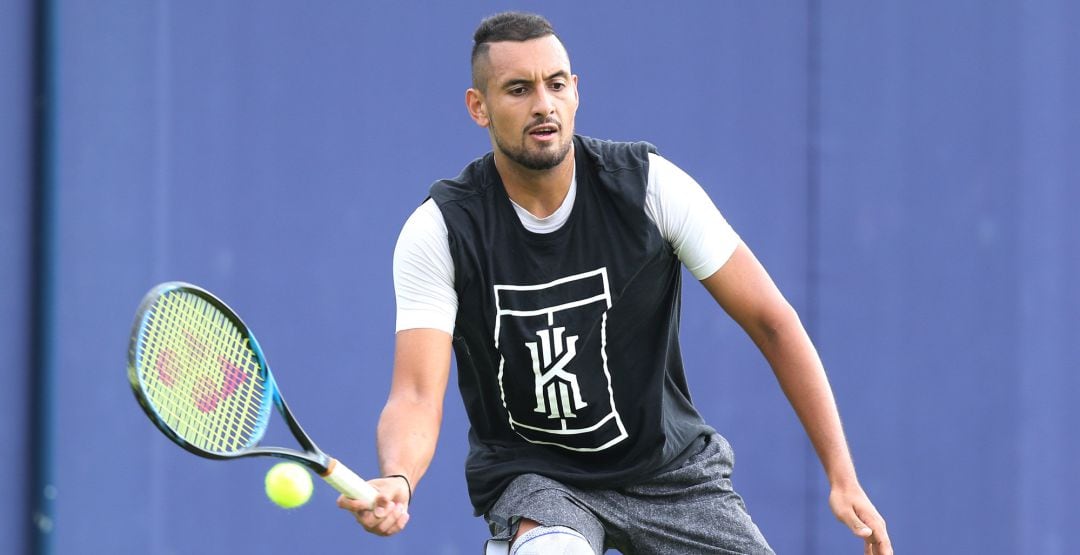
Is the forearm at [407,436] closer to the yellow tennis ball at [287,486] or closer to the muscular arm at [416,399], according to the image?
the muscular arm at [416,399]

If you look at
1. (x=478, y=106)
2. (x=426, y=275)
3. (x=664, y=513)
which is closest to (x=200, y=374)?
(x=426, y=275)

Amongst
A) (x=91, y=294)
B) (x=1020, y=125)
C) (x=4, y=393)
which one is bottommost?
(x=4, y=393)

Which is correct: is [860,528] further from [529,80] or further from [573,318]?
[529,80]

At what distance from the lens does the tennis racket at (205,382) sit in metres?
2.67

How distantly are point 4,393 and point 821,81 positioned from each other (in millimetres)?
2910

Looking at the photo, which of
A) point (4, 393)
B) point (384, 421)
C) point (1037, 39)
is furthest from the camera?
point (1037, 39)

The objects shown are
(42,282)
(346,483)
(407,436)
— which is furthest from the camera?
(42,282)

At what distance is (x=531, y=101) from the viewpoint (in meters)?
3.31

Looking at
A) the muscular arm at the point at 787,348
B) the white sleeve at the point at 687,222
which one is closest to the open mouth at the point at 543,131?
the white sleeve at the point at 687,222

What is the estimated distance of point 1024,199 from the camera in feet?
16.8

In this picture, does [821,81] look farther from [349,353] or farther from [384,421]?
[384,421]

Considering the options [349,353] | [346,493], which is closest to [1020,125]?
[349,353]

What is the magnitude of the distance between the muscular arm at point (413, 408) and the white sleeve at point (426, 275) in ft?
0.12

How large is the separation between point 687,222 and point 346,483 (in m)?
1.05
